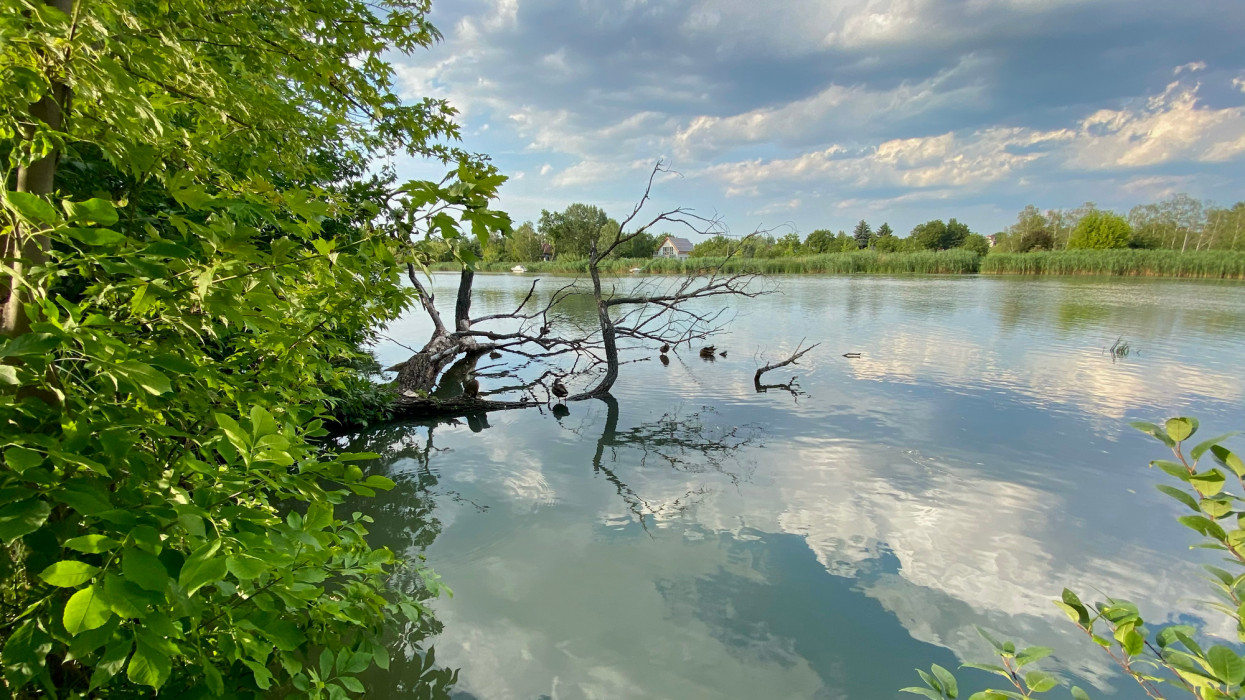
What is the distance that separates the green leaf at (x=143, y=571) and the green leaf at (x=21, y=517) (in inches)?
5.4

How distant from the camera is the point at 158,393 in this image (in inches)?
38.0

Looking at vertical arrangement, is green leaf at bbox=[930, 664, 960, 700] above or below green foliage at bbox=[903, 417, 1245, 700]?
below

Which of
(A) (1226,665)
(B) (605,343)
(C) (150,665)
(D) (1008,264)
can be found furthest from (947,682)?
(D) (1008,264)

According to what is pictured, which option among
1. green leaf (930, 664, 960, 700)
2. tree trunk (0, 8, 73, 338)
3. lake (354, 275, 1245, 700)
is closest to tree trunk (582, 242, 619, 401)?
lake (354, 275, 1245, 700)

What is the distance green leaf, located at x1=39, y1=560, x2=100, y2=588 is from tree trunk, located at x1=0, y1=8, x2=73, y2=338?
66 centimetres

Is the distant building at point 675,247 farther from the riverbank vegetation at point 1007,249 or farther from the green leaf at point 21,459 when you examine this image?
the green leaf at point 21,459

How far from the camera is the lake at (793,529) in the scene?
11.0 feet

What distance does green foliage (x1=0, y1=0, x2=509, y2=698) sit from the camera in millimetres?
914

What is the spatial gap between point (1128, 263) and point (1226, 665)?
52.1 meters

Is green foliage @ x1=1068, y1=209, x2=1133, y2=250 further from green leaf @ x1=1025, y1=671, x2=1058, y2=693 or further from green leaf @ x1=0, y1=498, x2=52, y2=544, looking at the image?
green leaf @ x1=0, y1=498, x2=52, y2=544

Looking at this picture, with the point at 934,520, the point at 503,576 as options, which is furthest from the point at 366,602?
the point at 934,520

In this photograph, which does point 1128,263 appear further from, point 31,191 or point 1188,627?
point 31,191

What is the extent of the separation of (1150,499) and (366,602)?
764 centimetres

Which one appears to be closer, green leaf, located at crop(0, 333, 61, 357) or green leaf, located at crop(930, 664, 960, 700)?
green leaf, located at crop(0, 333, 61, 357)
